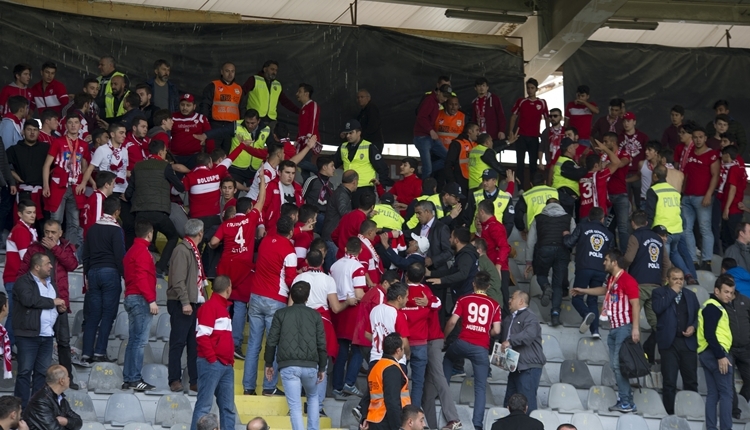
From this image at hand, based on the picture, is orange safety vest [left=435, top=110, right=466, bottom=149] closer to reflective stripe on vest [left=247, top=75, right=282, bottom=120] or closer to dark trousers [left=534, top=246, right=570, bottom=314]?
reflective stripe on vest [left=247, top=75, right=282, bottom=120]

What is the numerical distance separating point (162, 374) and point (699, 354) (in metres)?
5.22

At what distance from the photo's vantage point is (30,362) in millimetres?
9055

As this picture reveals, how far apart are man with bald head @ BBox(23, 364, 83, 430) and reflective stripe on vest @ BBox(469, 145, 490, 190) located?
22.3 feet

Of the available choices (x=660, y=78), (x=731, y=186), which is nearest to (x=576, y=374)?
(x=731, y=186)

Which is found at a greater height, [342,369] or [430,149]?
[430,149]

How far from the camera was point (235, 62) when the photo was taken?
16.4m

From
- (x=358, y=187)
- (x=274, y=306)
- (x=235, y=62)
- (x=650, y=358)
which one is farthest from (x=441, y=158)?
(x=274, y=306)

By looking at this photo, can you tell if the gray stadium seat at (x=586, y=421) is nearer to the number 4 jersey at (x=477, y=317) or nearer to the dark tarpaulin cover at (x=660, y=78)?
the number 4 jersey at (x=477, y=317)

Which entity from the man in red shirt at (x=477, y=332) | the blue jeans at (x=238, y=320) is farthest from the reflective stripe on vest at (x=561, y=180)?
the blue jeans at (x=238, y=320)

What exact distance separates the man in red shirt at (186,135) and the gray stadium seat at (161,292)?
7.72ft

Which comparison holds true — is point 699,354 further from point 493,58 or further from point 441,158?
point 493,58

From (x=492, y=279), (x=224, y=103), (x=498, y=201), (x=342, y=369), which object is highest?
(x=224, y=103)

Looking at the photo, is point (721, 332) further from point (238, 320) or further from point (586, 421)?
point (238, 320)

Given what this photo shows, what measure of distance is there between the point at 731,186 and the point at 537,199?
2.87 m
